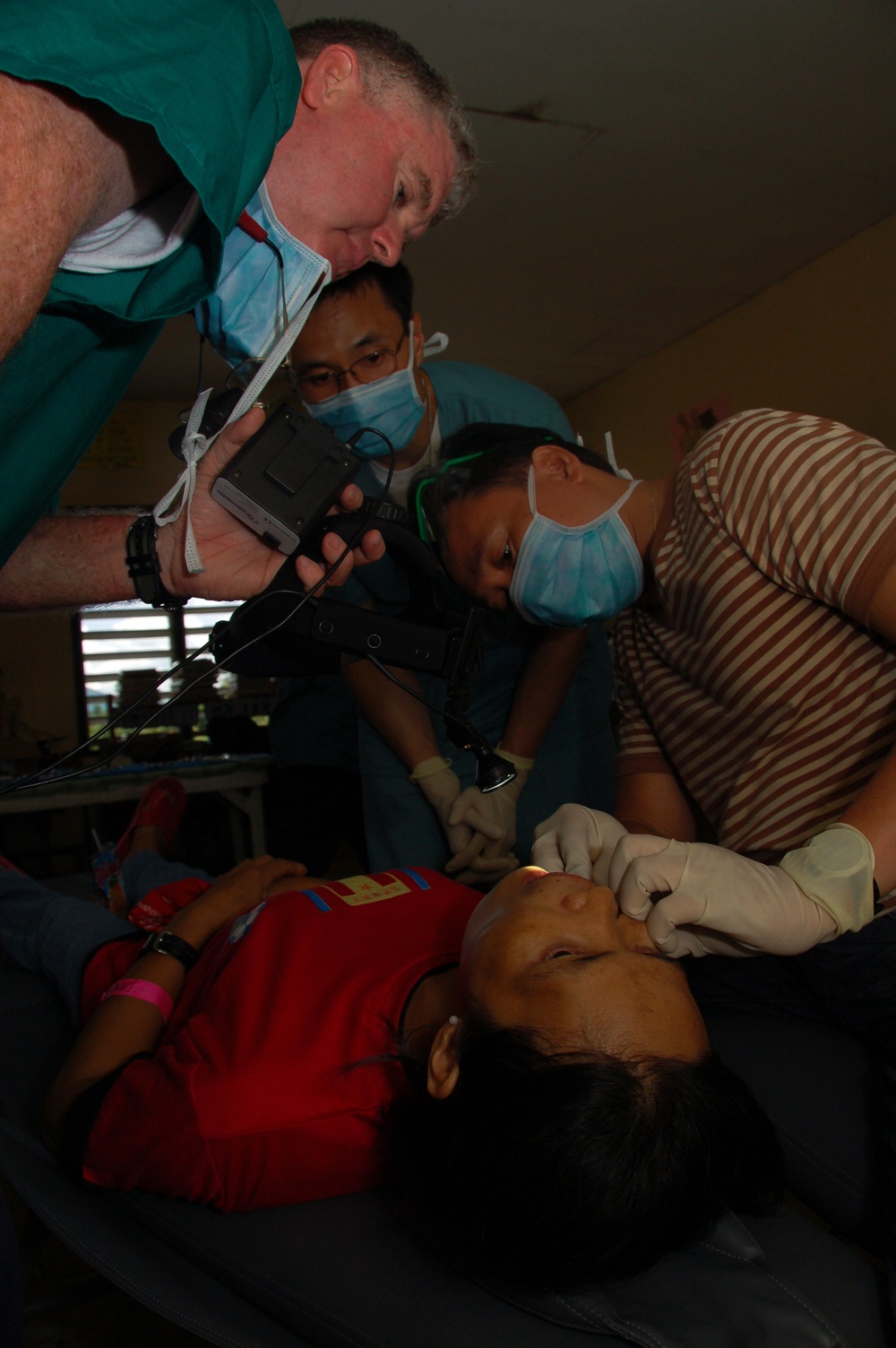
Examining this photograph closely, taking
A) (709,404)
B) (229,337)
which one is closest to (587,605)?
(229,337)

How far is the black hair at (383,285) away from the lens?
1.89 metres

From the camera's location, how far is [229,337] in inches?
48.8

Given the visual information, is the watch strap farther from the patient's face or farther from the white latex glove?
the white latex glove

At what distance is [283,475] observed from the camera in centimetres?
117

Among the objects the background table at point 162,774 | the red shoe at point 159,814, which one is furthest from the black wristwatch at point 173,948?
the background table at point 162,774

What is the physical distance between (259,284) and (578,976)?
3.39 feet

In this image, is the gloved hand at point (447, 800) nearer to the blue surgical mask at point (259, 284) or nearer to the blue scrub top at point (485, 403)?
the blue scrub top at point (485, 403)

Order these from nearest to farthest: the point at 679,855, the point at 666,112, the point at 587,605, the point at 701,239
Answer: the point at 679,855
the point at 587,605
the point at 666,112
the point at 701,239

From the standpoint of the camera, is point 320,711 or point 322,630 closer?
point 322,630

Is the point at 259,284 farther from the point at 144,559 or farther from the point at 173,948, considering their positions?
the point at 173,948

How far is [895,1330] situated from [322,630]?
1.10m

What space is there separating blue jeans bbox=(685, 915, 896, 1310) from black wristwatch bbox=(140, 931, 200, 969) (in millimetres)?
931

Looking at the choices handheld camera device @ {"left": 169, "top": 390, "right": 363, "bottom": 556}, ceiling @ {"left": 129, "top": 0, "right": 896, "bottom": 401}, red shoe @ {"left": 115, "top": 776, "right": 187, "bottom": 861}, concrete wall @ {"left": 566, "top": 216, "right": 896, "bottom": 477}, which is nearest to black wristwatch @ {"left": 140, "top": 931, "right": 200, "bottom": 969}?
handheld camera device @ {"left": 169, "top": 390, "right": 363, "bottom": 556}

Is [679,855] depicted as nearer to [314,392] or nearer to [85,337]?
[85,337]
